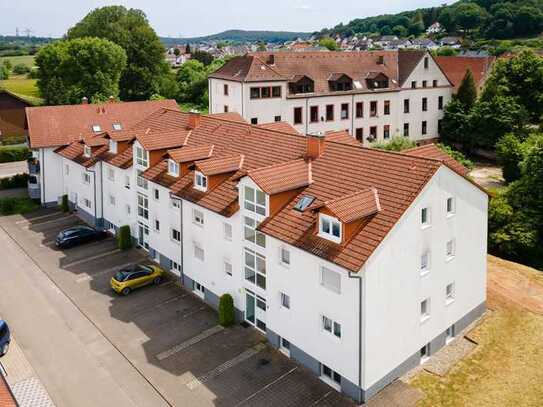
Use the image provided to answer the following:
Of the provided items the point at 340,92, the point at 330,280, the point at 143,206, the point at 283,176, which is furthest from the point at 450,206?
the point at 340,92

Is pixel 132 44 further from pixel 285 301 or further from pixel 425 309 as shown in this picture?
pixel 425 309

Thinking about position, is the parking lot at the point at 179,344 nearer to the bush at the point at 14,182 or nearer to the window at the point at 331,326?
the window at the point at 331,326

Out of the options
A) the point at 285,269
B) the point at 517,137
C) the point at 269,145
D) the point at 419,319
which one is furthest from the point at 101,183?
the point at 517,137

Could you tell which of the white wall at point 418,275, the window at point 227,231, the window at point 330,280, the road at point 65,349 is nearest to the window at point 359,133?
the white wall at point 418,275

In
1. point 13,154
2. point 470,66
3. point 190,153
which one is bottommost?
point 13,154

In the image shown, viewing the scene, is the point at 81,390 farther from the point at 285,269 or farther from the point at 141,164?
the point at 141,164
